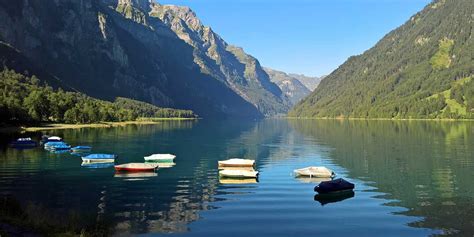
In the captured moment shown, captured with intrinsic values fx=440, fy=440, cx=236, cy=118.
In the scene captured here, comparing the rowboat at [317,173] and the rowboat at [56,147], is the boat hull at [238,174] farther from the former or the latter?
the rowboat at [56,147]

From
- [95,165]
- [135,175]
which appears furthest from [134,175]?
[95,165]

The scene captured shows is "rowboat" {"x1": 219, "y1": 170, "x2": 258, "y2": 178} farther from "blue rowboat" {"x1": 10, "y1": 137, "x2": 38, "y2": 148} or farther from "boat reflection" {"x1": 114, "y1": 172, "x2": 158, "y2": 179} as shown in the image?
"blue rowboat" {"x1": 10, "y1": 137, "x2": 38, "y2": 148}

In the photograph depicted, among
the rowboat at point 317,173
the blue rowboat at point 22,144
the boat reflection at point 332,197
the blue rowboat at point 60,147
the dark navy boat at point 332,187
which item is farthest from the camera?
the blue rowboat at point 22,144

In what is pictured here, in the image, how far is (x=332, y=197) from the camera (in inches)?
2386

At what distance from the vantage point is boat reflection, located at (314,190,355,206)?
58.4 m

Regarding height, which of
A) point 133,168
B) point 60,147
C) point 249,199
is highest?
point 60,147

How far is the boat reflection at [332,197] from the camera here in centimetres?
5838

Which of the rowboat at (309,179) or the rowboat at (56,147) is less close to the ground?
the rowboat at (56,147)

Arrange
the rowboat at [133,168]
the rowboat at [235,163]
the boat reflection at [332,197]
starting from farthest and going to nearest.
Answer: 1. the rowboat at [235,163]
2. the rowboat at [133,168]
3. the boat reflection at [332,197]

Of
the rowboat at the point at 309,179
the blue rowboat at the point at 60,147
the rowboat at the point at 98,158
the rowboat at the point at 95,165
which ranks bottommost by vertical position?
the rowboat at the point at 309,179

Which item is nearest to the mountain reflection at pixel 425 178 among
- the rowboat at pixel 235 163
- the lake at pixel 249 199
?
the lake at pixel 249 199

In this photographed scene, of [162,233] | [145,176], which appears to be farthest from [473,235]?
[145,176]

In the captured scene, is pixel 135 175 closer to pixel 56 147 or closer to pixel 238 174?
pixel 238 174

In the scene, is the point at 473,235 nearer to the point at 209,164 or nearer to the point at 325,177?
the point at 325,177
